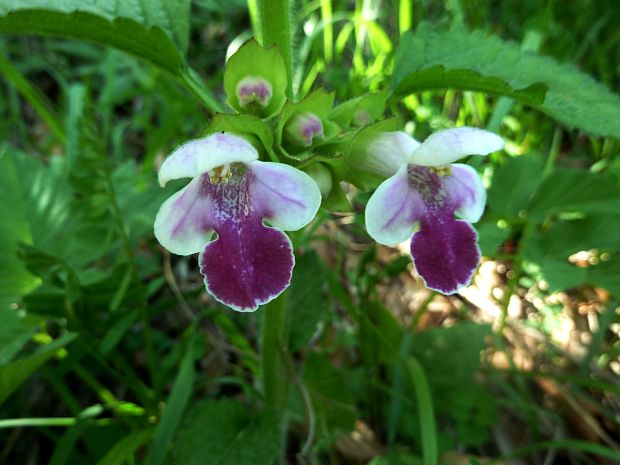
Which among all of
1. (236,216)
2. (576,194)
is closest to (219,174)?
(236,216)

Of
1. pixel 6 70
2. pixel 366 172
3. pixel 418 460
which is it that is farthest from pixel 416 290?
pixel 6 70

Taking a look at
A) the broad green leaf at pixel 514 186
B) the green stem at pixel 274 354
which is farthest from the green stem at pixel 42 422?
the broad green leaf at pixel 514 186

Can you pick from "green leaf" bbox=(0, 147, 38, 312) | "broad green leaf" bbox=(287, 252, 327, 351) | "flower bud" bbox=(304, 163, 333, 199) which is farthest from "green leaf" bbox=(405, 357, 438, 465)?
"green leaf" bbox=(0, 147, 38, 312)

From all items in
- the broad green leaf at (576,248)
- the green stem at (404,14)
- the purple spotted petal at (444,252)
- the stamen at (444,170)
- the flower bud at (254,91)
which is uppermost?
the flower bud at (254,91)

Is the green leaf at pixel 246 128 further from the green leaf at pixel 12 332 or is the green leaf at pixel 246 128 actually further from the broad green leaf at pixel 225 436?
the green leaf at pixel 12 332

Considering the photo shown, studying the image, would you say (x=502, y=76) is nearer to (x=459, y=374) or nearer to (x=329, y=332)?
(x=459, y=374)

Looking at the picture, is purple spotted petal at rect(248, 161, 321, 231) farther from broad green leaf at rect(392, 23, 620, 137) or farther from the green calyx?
broad green leaf at rect(392, 23, 620, 137)

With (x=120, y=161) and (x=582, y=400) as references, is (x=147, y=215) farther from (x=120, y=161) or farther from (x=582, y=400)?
(x=582, y=400)
